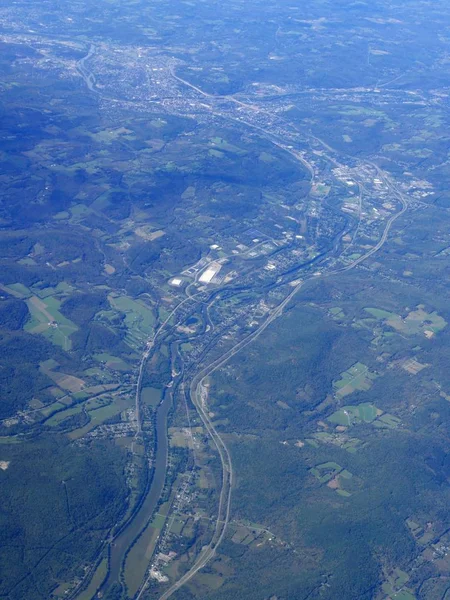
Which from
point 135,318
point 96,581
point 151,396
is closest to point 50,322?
point 135,318

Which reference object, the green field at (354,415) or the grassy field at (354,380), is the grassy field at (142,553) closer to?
the green field at (354,415)

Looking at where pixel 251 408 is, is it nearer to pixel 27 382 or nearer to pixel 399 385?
pixel 399 385

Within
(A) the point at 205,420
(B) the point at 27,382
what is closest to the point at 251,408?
(A) the point at 205,420

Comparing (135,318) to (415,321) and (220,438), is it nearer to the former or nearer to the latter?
(220,438)

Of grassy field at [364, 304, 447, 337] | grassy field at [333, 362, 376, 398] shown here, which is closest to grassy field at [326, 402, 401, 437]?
grassy field at [333, 362, 376, 398]

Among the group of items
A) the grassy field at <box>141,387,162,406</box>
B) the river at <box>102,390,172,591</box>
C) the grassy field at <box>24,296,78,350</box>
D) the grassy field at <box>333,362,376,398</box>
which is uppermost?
the grassy field at <box>24,296,78,350</box>

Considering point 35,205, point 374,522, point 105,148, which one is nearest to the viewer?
point 374,522

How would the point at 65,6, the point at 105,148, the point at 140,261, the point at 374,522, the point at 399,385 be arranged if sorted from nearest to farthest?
1. the point at 374,522
2. the point at 399,385
3. the point at 140,261
4. the point at 105,148
5. the point at 65,6

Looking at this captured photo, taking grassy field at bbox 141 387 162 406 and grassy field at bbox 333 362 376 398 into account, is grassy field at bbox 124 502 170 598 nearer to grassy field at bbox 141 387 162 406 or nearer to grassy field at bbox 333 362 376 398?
grassy field at bbox 141 387 162 406
